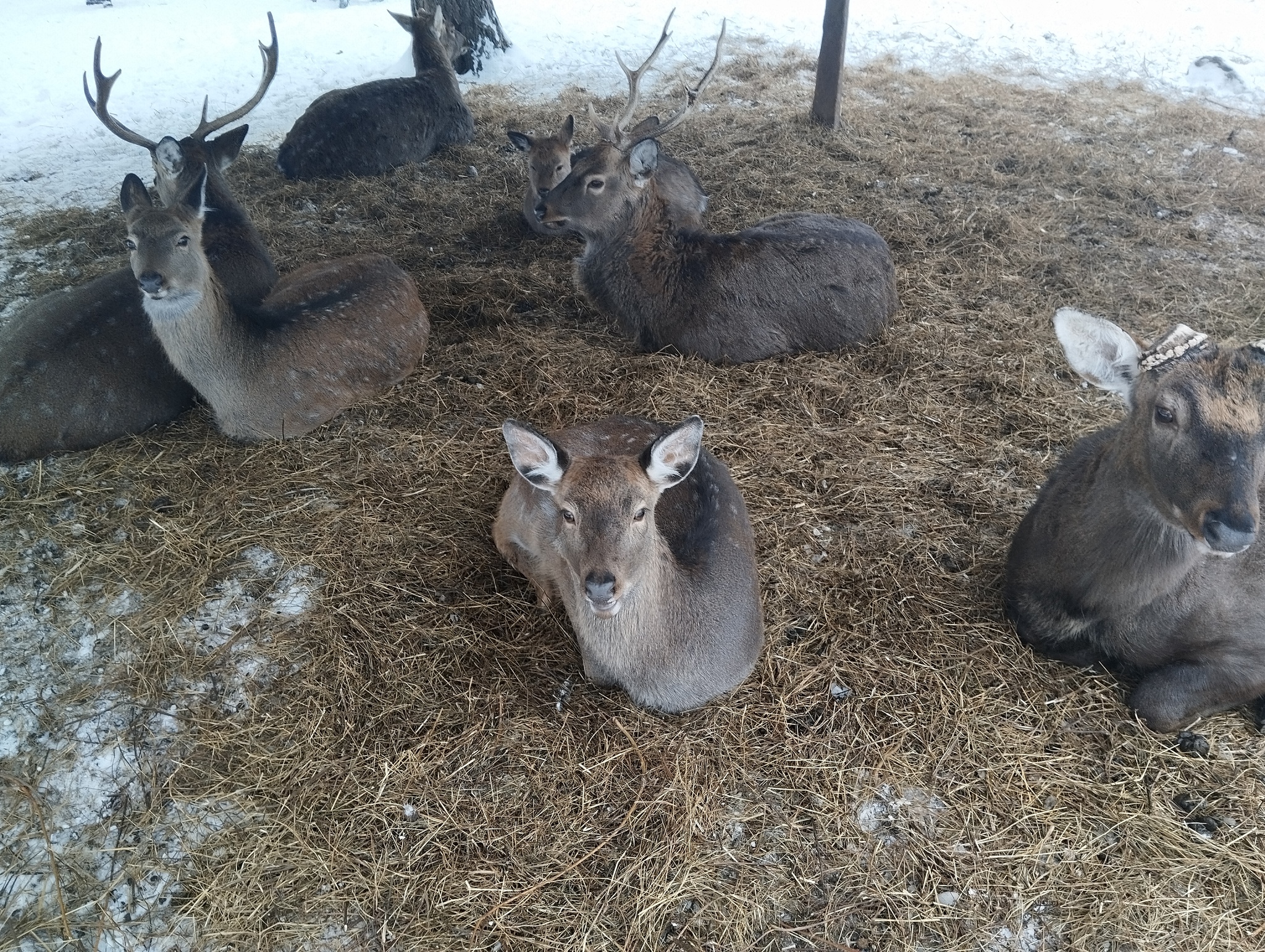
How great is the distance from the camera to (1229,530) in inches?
102

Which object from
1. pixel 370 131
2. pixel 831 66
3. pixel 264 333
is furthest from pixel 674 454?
pixel 831 66

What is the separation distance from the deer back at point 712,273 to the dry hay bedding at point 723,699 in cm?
24

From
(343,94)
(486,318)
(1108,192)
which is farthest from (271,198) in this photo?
(1108,192)

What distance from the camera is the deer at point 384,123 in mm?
8297

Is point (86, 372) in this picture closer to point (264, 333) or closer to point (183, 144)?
point (264, 333)

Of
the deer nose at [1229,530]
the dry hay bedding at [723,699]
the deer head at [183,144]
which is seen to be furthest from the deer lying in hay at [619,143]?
the deer nose at [1229,530]

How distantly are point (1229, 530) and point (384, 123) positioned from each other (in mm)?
8528

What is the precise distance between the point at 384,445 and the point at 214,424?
1.14m

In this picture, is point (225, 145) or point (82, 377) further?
point (225, 145)

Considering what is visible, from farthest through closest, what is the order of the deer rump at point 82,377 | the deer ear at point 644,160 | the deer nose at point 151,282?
the deer ear at point 644,160 < the deer rump at point 82,377 < the deer nose at point 151,282

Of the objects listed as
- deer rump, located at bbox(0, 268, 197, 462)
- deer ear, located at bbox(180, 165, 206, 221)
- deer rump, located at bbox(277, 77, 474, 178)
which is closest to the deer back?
deer ear, located at bbox(180, 165, 206, 221)

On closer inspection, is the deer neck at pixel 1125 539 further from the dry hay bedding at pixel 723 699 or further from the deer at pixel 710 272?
the deer at pixel 710 272

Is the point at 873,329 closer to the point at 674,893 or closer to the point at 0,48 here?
the point at 674,893

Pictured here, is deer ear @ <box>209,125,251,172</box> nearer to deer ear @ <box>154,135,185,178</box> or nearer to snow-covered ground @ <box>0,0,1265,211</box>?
deer ear @ <box>154,135,185,178</box>
